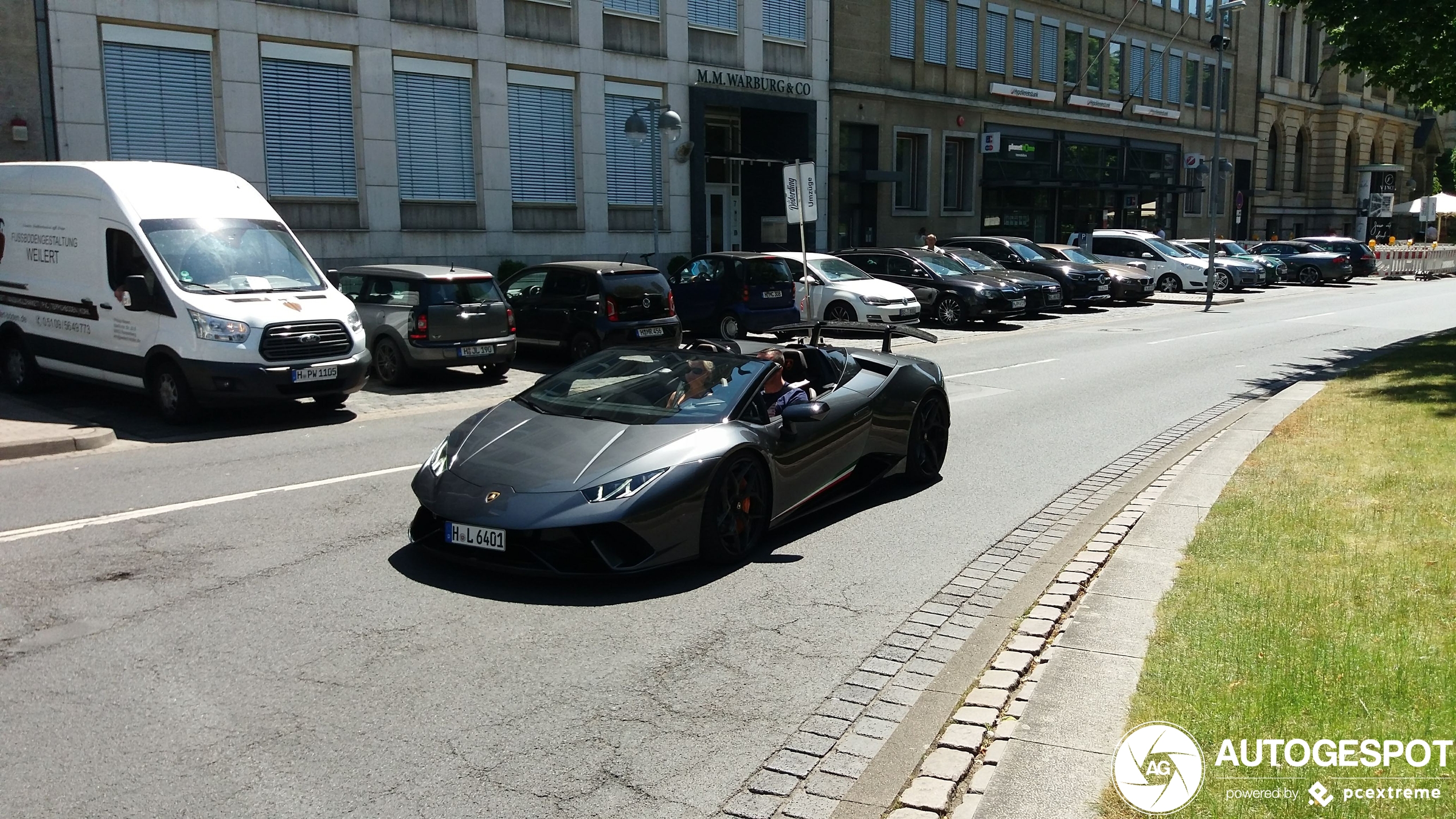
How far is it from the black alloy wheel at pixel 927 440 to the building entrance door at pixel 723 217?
22.3 meters

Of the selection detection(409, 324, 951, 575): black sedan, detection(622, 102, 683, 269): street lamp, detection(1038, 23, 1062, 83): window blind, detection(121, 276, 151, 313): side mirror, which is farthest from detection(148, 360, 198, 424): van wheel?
detection(1038, 23, 1062, 83): window blind

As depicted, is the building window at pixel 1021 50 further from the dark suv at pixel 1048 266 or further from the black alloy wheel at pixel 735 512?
the black alloy wheel at pixel 735 512

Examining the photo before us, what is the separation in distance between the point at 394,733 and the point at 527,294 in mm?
14343

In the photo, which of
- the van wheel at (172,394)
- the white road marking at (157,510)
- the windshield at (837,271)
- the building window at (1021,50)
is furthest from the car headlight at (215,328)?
the building window at (1021,50)

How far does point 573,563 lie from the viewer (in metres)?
6.46

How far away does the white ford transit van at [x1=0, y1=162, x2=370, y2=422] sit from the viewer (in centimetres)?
1234

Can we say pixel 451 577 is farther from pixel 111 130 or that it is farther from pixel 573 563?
pixel 111 130

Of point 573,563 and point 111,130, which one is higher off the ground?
point 111,130

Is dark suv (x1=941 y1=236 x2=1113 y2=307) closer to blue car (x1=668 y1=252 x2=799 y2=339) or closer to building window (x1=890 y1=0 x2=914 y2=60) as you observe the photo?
building window (x1=890 y1=0 x2=914 y2=60)

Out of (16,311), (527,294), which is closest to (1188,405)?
(527,294)

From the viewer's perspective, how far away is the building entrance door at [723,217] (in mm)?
32031

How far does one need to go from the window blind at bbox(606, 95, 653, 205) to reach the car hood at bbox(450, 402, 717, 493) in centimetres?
2121

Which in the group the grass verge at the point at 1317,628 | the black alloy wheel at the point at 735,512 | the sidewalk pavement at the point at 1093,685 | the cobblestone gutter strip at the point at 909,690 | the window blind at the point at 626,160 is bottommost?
the cobblestone gutter strip at the point at 909,690

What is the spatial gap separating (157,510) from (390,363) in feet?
25.0
